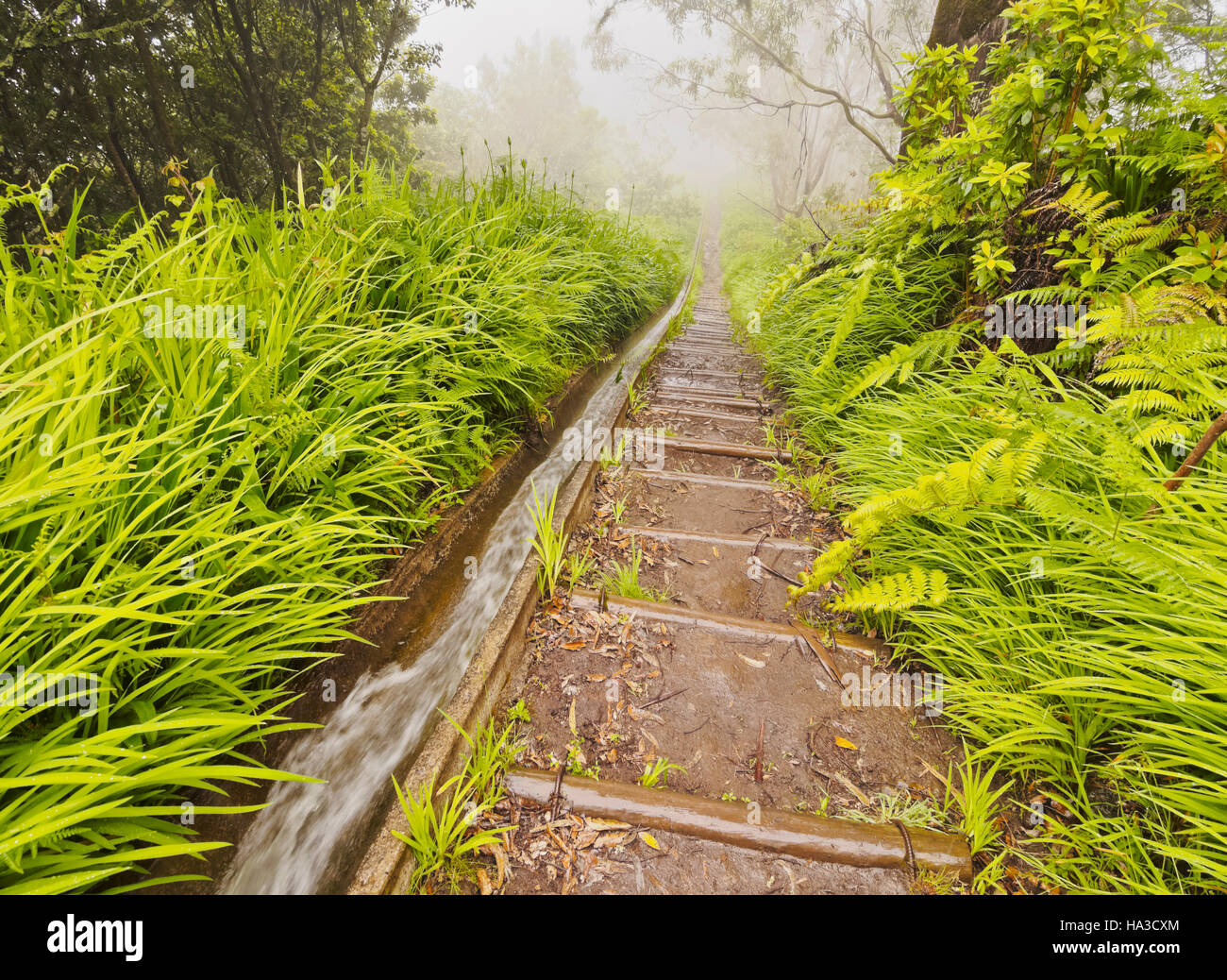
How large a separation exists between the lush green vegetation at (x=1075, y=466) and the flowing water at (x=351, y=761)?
5.50ft

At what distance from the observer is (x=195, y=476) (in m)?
1.52

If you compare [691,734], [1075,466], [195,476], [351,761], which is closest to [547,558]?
[691,734]

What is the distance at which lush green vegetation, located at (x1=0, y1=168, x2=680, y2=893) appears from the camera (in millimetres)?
1120

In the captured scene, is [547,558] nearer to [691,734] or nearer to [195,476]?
[691,734]

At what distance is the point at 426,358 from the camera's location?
9.12 feet

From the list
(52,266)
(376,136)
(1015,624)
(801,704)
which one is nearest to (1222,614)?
(1015,624)

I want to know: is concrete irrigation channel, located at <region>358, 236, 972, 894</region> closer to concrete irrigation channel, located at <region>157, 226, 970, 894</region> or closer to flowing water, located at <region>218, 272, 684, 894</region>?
concrete irrigation channel, located at <region>157, 226, 970, 894</region>

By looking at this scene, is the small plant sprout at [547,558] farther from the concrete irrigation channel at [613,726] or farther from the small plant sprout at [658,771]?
the small plant sprout at [658,771]

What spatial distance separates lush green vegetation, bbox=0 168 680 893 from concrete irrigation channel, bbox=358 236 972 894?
616mm

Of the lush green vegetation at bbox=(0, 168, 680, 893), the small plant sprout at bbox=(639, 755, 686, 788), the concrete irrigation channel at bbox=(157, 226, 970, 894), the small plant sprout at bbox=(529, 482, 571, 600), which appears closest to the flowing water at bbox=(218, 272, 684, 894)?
the concrete irrigation channel at bbox=(157, 226, 970, 894)

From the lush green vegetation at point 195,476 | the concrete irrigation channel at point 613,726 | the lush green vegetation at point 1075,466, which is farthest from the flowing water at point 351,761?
the lush green vegetation at point 1075,466
